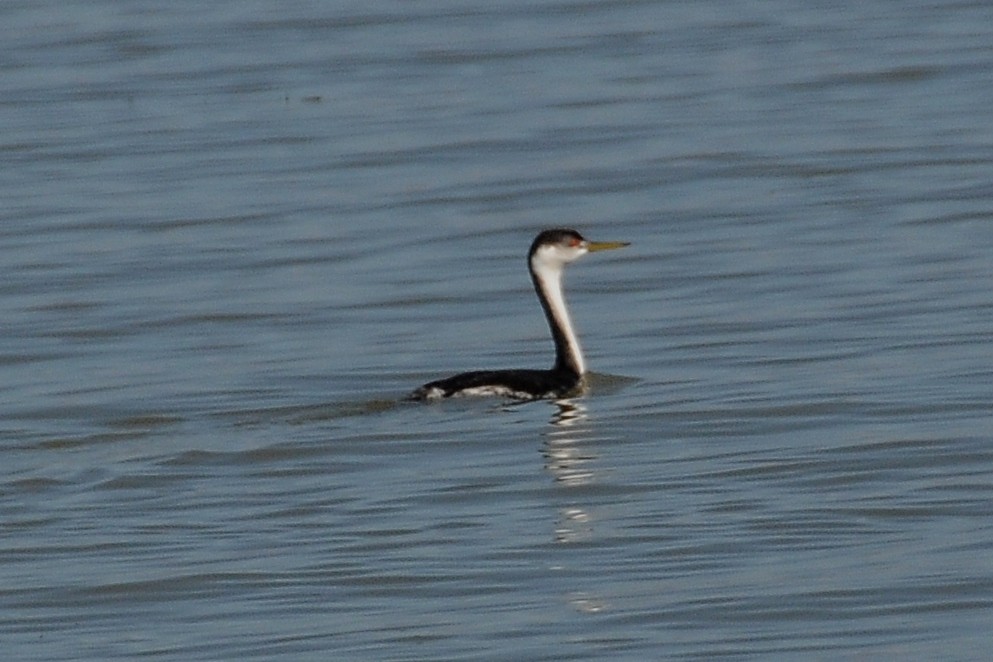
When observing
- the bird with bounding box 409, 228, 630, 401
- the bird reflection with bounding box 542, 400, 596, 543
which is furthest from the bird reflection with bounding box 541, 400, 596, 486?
the bird with bounding box 409, 228, 630, 401

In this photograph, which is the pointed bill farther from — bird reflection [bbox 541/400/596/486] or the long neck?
bird reflection [bbox 541/400/596/486]

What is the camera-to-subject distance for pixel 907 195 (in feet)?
59.2

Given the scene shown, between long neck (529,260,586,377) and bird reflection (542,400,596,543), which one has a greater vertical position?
long neck (529,260,586,377)

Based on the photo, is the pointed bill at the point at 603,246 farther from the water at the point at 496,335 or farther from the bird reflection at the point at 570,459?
the bird reflection at the point at 570,459

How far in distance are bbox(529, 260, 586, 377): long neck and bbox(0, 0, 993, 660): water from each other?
0.58 feet

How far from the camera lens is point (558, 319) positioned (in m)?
14.0

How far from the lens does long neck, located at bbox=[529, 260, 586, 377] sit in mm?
13586

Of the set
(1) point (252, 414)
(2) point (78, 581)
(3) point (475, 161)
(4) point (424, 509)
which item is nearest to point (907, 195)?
(3) point (475, 161)

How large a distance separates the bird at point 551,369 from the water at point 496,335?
0.11 metres

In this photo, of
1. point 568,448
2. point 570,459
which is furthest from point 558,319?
point 570,459

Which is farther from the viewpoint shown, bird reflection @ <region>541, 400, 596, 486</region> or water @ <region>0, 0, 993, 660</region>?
bird reflection @ <region>541, 400, 596, 486</region>

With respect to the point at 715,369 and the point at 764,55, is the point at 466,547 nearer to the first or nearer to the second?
the point at 715,369

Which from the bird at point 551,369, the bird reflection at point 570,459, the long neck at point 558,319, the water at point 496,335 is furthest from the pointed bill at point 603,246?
the bird reflection at point 570,459

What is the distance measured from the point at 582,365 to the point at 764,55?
37.9ft
